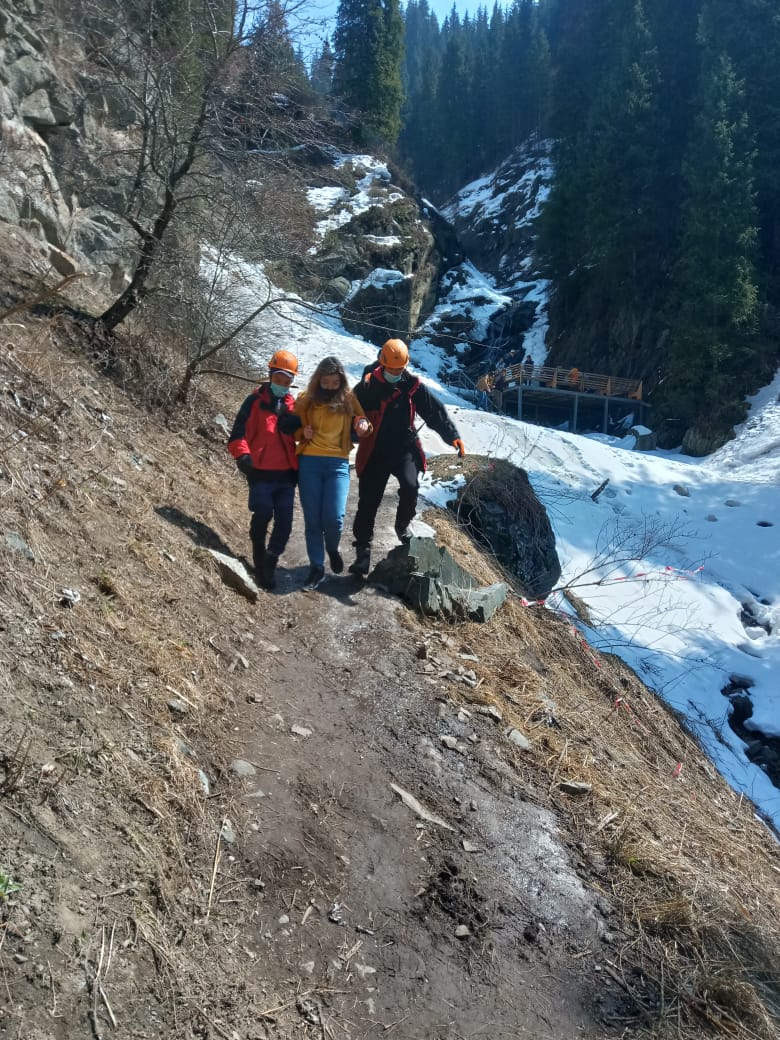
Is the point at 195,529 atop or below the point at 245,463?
below

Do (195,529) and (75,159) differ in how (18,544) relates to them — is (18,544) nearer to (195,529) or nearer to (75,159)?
(195,529)

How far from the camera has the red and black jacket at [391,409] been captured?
546 cm

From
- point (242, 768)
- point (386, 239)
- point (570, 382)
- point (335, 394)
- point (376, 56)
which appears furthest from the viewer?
point (376, 56)

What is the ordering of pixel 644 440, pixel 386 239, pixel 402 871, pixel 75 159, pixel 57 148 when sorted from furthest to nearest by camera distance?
pixel 386 239
pixel 644 440
pixel 57 148
pixel 75 159
pixel 402 871

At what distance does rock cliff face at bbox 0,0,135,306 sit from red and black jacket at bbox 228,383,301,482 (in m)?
4.63

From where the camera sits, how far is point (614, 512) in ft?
49.4

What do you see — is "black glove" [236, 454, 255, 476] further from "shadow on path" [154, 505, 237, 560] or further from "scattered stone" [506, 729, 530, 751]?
"scattered stone" [506, 729, 530, 751]

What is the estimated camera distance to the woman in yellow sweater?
16.8 ft

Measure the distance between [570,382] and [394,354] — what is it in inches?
1024

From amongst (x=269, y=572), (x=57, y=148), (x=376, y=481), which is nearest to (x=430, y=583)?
(x=376, y=481)

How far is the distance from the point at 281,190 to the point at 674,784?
656 centimetres

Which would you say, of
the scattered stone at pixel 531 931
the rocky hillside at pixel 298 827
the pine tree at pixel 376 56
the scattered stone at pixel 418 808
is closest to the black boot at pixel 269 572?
the rocky hillside at pixel 298 827

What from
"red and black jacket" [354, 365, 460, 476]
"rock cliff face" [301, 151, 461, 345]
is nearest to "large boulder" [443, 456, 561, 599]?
"red and black jacket" [354, 365, 460, 476]

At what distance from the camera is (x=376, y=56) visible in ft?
127
